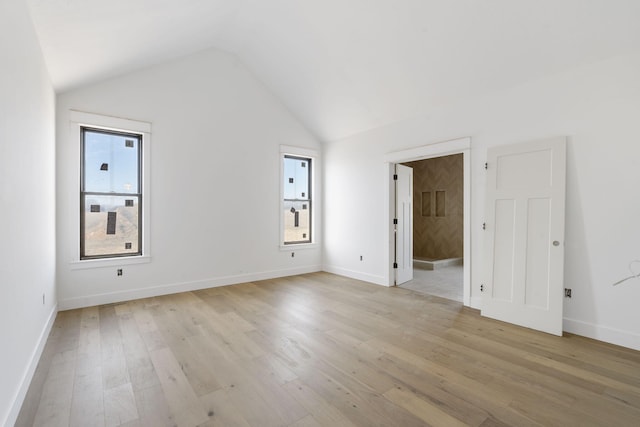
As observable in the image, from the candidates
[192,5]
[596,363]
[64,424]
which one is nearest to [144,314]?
[64,424]

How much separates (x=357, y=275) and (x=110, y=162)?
14.1ft

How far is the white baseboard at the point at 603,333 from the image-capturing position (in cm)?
274

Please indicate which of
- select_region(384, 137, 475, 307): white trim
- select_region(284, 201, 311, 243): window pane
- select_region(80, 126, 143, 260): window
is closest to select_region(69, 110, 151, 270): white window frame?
select_region(80, 126, 143, 260): window

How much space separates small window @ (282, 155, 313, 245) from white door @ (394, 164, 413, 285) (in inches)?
75.3

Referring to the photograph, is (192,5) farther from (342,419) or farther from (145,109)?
(342,419)

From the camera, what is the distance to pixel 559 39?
9.37 ft

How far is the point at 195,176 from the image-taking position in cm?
473

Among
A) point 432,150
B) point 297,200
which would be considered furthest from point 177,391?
point 297,200

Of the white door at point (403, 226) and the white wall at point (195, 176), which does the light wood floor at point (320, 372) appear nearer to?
the white wall at point (195, 176)

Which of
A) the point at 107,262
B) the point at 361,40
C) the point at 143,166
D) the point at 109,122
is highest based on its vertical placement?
the point at 361,40

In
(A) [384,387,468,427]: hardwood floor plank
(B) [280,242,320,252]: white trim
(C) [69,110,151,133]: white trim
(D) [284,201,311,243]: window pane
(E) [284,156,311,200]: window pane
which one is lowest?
(A) [384,387,468,427]: hardwood floor plank

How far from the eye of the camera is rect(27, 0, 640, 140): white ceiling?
265 cm

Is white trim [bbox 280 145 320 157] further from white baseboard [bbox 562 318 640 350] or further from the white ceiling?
white baseboard [bbox 562 318 640 350]

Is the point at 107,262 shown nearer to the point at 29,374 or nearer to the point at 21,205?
the point at 29,374
